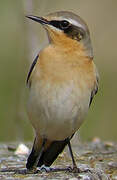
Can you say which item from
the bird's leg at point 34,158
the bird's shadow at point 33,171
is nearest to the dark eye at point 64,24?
the bird's leg at point 34,158

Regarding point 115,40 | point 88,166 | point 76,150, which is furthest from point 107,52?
point 88,166

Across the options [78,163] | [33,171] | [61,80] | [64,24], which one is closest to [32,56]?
[78,163]

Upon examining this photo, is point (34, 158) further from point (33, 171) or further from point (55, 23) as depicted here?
point (55, 23)

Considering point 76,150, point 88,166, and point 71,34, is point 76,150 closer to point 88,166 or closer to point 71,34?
point 88,166

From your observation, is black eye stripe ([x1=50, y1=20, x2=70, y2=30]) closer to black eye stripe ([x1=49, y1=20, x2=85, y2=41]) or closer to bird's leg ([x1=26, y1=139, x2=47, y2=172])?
black eye stripe ([x1=49, y1=20, x2=85, y2=41])

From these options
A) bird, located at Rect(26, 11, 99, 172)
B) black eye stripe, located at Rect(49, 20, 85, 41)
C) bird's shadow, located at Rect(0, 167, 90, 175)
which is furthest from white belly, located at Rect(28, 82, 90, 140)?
black eye stripe, located at Rect(49, 20, 85, 41)

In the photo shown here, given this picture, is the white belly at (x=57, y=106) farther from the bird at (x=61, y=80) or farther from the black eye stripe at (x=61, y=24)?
the black eye stripe at (x=61, y=24)

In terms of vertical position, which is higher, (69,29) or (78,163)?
(69,29)
